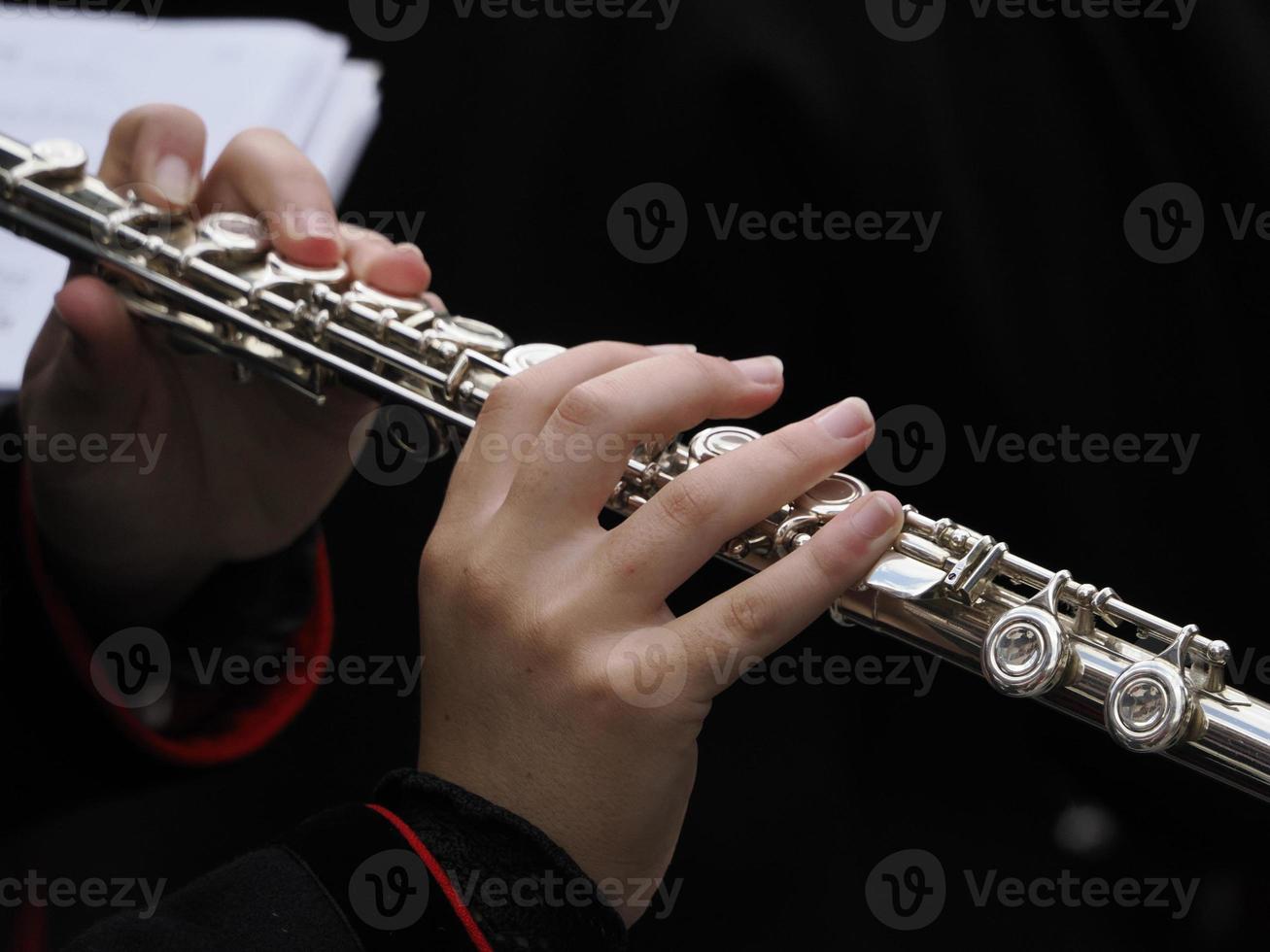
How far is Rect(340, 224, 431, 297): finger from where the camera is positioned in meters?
0.68

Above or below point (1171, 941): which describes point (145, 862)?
below

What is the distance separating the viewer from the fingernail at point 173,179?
0.71m

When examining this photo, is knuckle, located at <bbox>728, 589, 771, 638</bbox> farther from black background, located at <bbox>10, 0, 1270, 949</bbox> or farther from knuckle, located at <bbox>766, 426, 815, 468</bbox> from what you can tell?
black background, located at <bbox>10, 0, 1270, 949</bbox>

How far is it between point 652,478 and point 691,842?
48 cm

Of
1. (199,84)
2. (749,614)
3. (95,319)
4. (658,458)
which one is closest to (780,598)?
(749,614)

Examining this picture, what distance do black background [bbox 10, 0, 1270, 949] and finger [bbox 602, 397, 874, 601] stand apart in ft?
1.34

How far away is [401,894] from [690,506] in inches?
8.3

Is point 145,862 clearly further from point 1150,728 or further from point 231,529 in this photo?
point 1150,728

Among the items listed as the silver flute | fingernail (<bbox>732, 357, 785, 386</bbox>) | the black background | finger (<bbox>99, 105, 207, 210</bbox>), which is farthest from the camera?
the black background

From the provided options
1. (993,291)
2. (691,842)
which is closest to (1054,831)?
(691,842)

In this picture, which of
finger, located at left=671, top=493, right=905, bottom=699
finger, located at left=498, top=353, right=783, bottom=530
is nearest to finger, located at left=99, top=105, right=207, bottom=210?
finger, located at left=498, top=353, right=783, bottom=530

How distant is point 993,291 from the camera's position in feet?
2.85

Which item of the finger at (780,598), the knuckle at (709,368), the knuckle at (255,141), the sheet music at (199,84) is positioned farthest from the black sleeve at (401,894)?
the sheet music at (199,84)

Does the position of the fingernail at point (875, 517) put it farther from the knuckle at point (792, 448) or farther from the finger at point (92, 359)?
the finger at point (92, 359)
